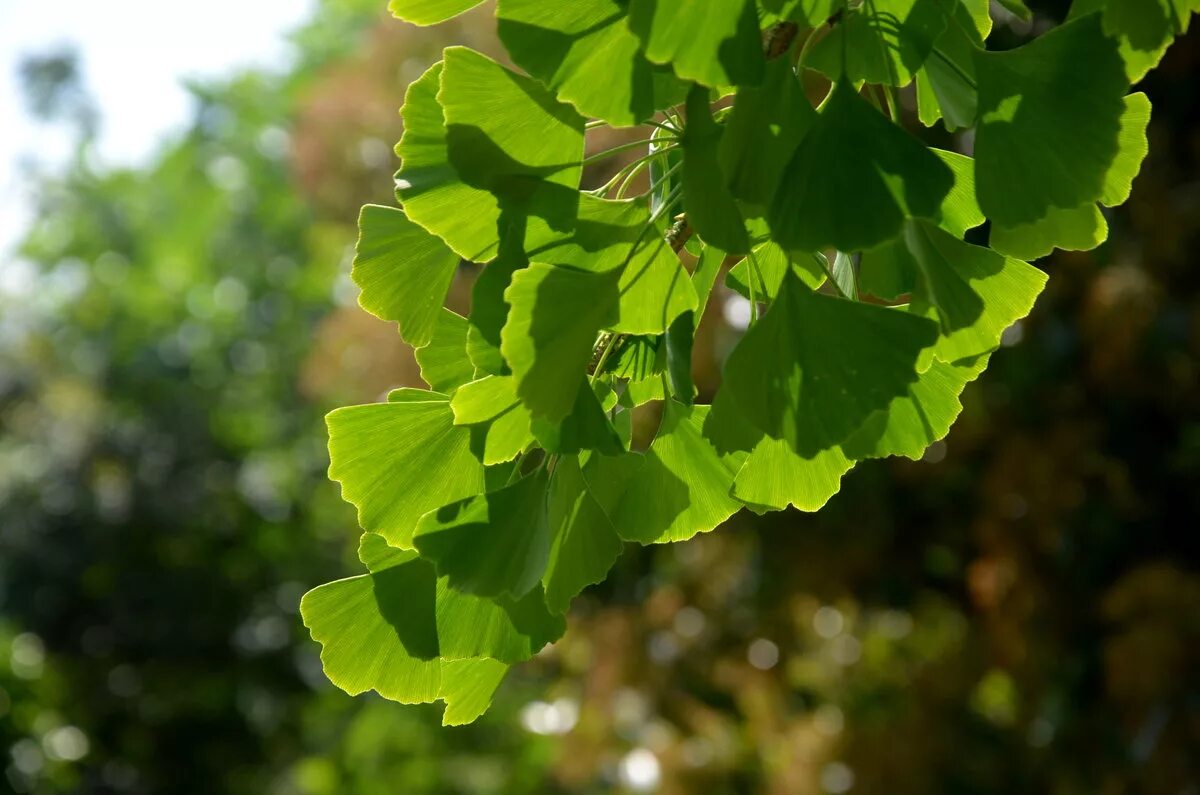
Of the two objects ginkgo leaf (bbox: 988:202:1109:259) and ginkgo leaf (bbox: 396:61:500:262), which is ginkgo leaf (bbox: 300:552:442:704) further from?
ginkgo leaf (bbox: 988:202:1109:259)

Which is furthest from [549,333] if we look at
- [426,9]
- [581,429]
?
[426,9]

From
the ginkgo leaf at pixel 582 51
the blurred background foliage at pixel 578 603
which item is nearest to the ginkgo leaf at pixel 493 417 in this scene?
the ginkgo leaf at pixel 582 51

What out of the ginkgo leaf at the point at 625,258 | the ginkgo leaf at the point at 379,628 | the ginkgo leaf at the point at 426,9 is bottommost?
the ginkgo leaf at the point at 379,628

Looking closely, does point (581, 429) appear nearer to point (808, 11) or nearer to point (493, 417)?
point (493, 417)

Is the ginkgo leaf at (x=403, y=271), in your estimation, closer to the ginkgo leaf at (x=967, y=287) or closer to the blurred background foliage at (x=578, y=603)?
the ginkgo leaf at (x=967, y=287)

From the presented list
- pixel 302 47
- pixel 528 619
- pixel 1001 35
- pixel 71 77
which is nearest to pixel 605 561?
pixel 528 619

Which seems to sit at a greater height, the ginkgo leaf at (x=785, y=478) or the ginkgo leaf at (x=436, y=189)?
the ginkgo leaf at (x=436, y=189)
